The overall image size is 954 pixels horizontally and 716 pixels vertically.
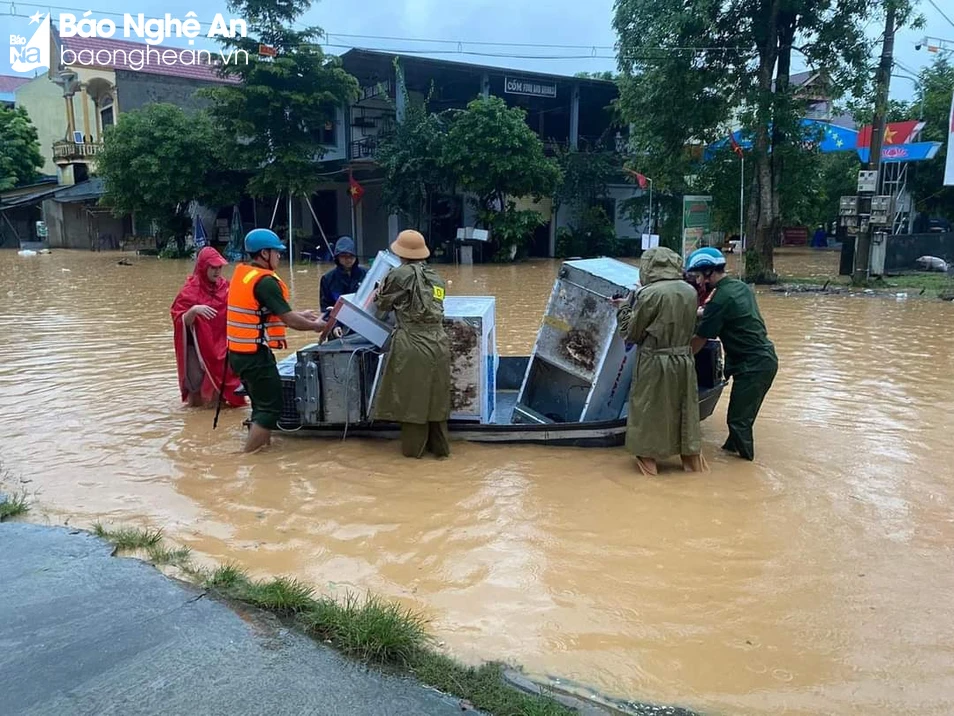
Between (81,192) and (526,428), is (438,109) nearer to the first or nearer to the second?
(81,192)

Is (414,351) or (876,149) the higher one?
(876,149)

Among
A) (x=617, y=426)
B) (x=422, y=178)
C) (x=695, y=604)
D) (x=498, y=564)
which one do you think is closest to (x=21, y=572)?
(x=498, y=564)

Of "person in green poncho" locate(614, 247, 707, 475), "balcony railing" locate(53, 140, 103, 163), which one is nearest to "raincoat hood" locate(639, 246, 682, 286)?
"person in green poncho" locate(614, 247, 707, 475)

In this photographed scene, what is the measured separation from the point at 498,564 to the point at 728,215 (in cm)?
1791

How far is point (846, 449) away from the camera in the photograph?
5.86 meters

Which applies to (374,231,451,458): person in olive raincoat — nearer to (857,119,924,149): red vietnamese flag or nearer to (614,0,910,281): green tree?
(614,0,910,281): green tree

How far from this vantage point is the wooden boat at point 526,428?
553 centimetres

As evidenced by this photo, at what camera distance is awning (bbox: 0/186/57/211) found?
36.6 m

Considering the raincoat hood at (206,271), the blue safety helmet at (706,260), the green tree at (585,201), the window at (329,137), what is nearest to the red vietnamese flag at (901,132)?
the green tree at (585,201)

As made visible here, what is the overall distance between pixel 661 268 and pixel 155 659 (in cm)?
369

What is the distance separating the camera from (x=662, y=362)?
4973mm

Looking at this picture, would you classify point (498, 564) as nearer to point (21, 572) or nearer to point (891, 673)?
point (891, 673)

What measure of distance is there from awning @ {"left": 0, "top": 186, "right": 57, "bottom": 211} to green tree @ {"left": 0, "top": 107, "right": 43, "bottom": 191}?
808 millimetres

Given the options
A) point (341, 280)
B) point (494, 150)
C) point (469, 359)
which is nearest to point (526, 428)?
point (469, 359)
